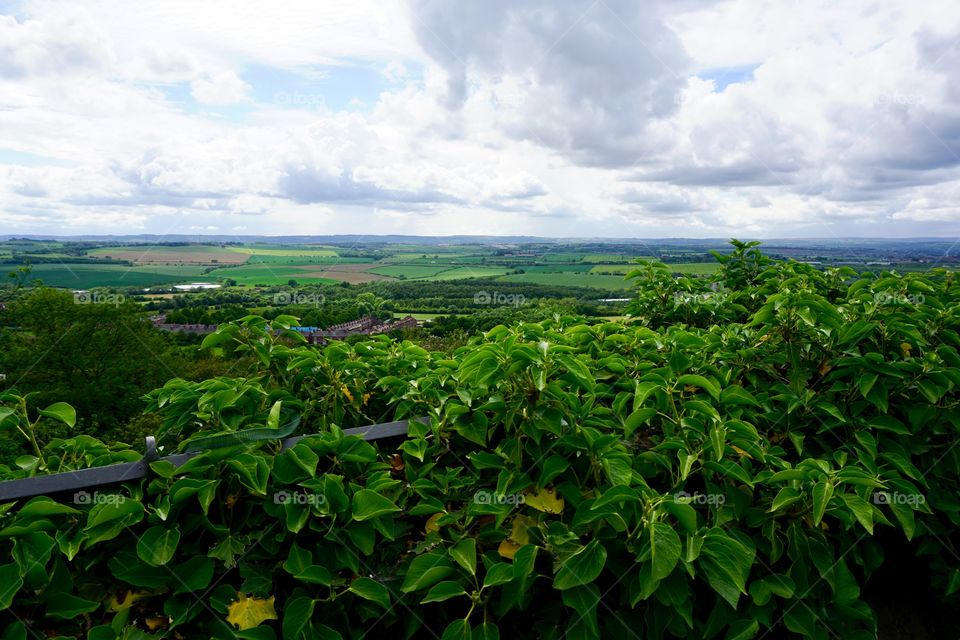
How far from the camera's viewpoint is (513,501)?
200 cm

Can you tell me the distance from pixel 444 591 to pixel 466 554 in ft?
0.43

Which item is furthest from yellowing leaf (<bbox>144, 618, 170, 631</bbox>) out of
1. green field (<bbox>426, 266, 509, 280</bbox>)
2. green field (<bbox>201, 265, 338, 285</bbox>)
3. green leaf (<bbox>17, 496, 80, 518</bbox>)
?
green field (<bbox>426, 266, 509, 280</bbox>)

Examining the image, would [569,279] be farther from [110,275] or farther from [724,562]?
[110,275]

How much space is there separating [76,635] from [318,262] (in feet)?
86.5

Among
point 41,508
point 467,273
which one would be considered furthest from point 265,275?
point 41,508

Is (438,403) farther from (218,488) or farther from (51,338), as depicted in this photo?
(51,338)

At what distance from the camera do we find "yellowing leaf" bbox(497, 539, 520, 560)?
75.6 inches

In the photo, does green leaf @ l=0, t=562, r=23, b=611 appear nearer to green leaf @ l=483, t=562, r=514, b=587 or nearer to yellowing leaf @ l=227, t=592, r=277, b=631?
yellowing leaf @ l=227, t=592, r=277, b=631

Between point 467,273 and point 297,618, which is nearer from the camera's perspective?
point 297,618

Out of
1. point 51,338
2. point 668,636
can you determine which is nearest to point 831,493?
point 668,636

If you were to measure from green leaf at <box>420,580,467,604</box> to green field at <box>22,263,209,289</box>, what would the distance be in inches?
1385

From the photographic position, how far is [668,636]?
6.74 feet

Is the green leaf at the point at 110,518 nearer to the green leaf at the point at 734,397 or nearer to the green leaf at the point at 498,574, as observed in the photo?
the green leaf at the point at 498,574

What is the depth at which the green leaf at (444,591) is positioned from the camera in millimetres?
1749
